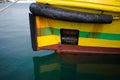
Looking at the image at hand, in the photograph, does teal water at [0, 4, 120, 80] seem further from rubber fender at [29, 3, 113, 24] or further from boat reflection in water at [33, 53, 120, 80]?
rubber fender at [29, 3, 113, 24]

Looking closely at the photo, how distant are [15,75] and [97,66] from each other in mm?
1361

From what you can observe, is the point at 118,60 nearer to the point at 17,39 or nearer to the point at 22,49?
the point at 22,49

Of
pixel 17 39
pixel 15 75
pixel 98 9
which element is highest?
pixel 98 9

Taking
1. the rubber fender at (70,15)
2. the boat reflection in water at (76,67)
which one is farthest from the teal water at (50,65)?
the rubber fender at (70,15)

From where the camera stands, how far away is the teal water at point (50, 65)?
3.37m

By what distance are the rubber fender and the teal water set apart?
2.44 feet

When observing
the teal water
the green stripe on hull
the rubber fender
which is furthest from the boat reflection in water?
Answer: the rubber fender

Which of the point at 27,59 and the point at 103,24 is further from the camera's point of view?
the point at 27,59

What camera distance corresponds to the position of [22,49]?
434 cm

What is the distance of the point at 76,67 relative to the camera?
12.0 feet

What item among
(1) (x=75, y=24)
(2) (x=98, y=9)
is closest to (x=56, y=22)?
(1) (x=75, y=24)

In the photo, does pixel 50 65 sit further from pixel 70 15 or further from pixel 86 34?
pixel 70 15

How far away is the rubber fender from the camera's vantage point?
3.49m

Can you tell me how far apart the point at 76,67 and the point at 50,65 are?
1.47ft
